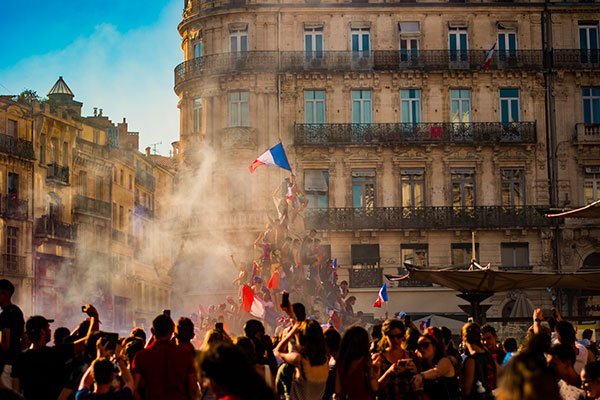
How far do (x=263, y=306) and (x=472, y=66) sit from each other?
66.0 ft

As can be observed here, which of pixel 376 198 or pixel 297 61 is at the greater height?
pixel 297 61

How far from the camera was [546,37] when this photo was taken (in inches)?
1714

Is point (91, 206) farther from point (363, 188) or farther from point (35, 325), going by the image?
point (35, 325)

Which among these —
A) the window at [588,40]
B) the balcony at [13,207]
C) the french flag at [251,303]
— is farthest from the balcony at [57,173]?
the french flag at [251,303]

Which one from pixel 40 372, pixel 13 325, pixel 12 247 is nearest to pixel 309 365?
pixel 40 372

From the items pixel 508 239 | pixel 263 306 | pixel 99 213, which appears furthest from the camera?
pixel 99 213

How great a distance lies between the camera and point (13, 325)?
10812 mm

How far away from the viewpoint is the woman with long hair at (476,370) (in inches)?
405

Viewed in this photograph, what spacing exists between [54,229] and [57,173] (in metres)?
2.82

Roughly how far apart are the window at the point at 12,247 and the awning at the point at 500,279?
3220 cm

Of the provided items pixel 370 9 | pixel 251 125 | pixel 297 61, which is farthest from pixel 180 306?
pixel 370 9

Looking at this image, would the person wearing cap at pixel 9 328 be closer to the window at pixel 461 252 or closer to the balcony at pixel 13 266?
the window at pixel 461 252

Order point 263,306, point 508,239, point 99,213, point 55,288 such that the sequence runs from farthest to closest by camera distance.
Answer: point 99,213 → point 55,288 → point 508,239 → point 263,306

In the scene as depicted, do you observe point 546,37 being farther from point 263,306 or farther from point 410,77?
point 263,306
